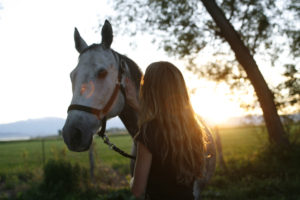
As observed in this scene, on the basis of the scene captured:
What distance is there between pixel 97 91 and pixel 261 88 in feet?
22.6

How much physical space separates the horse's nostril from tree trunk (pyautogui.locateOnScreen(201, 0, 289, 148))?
23.1ft

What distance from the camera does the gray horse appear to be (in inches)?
69.4

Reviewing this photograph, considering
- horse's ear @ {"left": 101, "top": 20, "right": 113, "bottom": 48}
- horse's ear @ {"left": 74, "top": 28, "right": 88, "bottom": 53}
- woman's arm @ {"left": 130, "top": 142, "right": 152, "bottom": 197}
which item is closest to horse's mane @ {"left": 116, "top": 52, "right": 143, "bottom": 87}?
horse's ear @ {"left": 101, "top": 20, "right": 113, "bottom": 48}

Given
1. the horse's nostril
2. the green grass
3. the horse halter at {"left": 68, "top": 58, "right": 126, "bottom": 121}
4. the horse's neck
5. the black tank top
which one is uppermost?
the horse halter at {"left": 68, "top": 58, "right": 126, "bottom": 121}

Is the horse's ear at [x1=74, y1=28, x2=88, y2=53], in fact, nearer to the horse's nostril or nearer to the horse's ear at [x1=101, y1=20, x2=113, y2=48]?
the horse's ear at [x1=101, y1=20, x2=113, y2=48]

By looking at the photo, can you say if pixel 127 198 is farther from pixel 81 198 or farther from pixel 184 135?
pixel 184 135

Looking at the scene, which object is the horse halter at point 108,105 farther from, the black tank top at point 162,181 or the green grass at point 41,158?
the green grass at point 41,158

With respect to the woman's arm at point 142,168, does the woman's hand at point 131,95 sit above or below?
above

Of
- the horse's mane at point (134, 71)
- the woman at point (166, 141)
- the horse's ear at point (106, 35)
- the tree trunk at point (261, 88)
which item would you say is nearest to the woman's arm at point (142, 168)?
the woman at point (166, 141)

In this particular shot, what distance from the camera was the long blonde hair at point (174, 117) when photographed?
1452mm

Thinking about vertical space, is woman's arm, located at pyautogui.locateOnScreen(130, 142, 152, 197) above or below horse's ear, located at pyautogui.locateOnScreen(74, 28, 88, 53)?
below

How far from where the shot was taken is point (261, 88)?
7352 millimetres

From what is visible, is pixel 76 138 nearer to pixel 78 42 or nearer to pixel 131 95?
pixel 131 95

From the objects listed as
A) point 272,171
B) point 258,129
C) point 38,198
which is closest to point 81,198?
point 38,198
